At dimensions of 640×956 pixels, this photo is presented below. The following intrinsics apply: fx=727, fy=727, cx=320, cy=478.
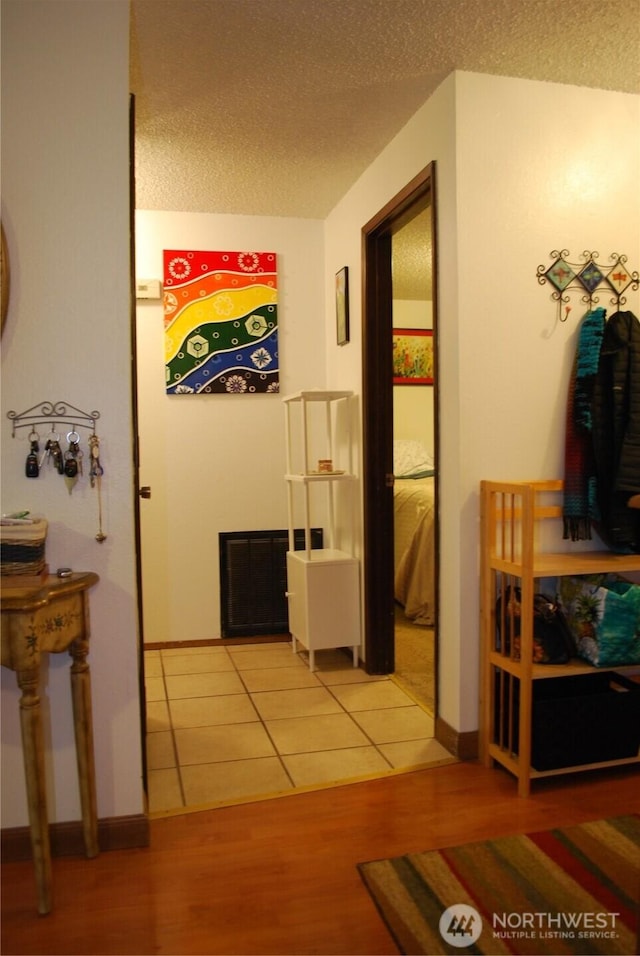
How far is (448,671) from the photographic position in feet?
8.55

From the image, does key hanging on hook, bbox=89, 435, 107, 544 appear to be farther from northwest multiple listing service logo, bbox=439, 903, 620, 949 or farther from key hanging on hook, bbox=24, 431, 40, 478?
northwest multiple listing service logo, bbox=439, 903, 620, 949

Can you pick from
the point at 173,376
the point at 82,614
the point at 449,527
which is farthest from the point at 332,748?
the point at 173,376

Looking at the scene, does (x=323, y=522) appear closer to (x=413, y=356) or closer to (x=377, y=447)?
(x=377, y=447)

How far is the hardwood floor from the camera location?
5.37 ft

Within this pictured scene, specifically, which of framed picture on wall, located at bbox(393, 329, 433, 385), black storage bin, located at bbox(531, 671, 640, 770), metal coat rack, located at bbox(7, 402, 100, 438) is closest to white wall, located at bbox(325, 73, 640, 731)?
black storage bin, located at bbox(531, 671, 640, 770)

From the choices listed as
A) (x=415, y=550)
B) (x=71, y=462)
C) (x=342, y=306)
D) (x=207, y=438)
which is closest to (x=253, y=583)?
(x=207, y=438)

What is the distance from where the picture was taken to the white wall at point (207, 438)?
13.0 ft

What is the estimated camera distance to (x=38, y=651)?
1699 millimetres

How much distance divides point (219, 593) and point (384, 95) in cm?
264

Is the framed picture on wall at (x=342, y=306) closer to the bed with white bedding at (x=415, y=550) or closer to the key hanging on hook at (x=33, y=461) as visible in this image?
the bed with white bedding at (x=415, y=550)

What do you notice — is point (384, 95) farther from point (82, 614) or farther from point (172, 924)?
point (172, 924)

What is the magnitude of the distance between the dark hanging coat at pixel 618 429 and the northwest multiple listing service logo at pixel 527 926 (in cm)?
119

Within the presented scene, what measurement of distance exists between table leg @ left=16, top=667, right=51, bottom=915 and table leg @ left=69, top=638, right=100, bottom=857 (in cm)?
17

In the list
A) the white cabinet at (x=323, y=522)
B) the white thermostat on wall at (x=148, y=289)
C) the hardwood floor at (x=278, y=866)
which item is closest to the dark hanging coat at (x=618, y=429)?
the hardwood floor at (x=278, y=866)
